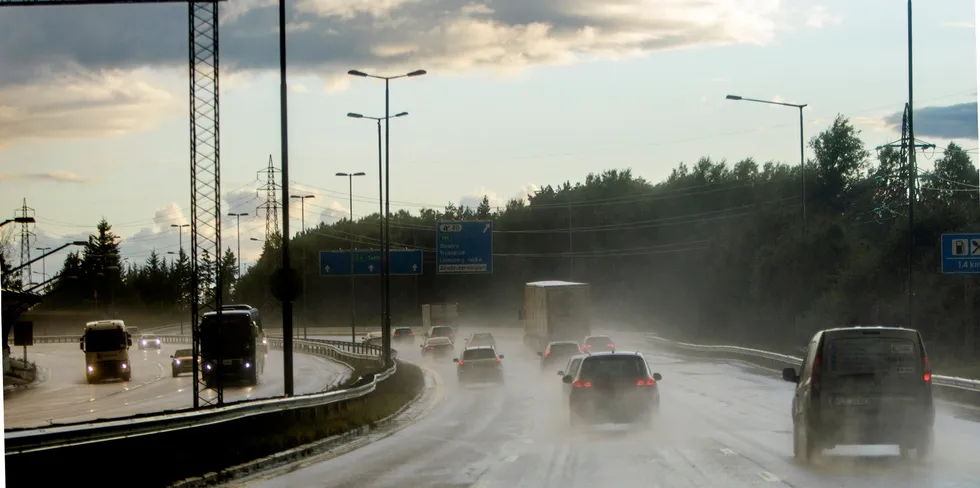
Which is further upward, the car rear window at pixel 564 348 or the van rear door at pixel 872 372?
the van rear door at pixel 872 372

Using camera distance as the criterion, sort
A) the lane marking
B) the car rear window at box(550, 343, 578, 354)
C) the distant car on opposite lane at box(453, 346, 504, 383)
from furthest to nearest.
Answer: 1. the car rear window at box(550, 343, 578, 354)
2. the distant car on opposite lane at box(453, 346, 504, 383)
3. the lane marking

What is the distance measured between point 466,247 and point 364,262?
14691 mm

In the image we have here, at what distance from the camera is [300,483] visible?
1784 cm

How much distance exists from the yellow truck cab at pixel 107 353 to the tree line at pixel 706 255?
6.20 meters

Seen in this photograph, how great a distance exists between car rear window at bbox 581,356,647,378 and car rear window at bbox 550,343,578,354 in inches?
1092

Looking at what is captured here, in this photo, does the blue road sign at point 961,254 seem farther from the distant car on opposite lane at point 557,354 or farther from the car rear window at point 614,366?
the car rear window at point 614,366

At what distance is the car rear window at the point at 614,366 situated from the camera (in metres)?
27.5

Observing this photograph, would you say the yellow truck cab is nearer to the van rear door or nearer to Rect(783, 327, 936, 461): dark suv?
Rect(783, 327, 936, 461): dark suv

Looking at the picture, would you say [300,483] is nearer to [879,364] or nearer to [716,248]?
[879,364]

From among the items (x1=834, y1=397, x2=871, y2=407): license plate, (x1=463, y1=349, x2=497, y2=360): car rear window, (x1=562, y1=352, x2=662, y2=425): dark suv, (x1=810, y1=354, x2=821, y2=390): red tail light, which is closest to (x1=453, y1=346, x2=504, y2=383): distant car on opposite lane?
(x1=463, y1=349, x2=497, y2=360): car rear window

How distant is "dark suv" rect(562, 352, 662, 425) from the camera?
2717cm

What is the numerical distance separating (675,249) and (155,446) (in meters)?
117

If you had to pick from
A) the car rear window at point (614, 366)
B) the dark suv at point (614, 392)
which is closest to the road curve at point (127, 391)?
the dark suv at point (614, 392)

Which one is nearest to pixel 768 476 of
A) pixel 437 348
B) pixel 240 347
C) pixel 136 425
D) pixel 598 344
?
pixel 136 425
